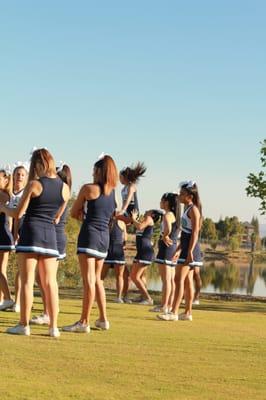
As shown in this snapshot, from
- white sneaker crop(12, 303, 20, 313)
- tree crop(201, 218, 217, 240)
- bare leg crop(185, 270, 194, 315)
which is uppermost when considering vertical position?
tree crop(201, 218, 217, 240)

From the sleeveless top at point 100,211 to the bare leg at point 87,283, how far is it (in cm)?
41

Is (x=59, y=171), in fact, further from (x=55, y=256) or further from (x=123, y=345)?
(x=123, y=345)

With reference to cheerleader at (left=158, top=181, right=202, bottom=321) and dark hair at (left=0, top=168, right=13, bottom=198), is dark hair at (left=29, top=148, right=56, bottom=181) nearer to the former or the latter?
dark hair at (left=0, top=168, right=13, bottom=198)

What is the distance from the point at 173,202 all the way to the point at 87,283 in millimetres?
3667

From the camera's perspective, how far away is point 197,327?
9.77 meters

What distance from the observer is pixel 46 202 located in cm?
768

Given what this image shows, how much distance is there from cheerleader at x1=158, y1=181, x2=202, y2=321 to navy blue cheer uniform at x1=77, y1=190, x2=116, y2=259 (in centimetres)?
230

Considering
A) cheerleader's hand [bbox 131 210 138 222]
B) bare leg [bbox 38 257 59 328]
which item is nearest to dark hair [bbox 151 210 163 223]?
cheerleader's hand [bbox 131 210 138 222]

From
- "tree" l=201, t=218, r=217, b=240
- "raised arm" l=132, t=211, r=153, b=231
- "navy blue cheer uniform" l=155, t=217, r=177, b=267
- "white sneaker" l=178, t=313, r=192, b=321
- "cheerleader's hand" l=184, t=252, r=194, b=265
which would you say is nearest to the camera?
"cheerleader's hand" l=184, t=252, r=194, b=265

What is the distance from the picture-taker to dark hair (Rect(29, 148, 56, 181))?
299 inches

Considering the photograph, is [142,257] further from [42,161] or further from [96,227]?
[42,161]

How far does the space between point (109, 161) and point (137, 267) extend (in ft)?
19.5

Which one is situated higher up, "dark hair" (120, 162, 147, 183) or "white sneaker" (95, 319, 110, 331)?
"dark hair" (120, 162, 147, 183)

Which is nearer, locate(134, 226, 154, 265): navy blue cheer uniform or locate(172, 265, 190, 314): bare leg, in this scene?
locate(172, 265, 190, 314): bare leg
